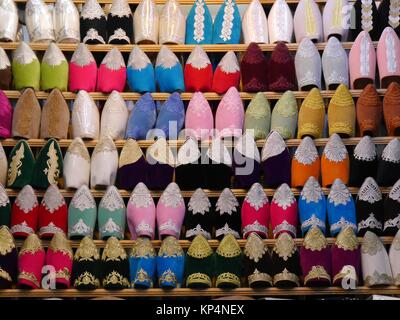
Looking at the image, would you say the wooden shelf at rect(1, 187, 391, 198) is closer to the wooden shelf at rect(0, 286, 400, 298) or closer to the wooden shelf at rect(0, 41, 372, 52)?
the wooden shelf at rect(0, 286, 400, 298)

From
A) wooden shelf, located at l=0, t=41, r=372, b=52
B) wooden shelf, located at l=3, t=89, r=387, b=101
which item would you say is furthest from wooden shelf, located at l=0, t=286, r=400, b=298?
wooden shelf, located at l=0, t=41, r=372, b=52

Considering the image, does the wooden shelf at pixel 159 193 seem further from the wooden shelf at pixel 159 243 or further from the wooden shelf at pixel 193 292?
the wooden shelf at pixel 193 292

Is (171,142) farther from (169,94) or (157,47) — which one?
(157,47)

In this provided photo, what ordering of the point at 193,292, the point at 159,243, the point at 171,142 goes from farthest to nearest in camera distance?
the point at 171,142 → the point at 159,243 → the point at 193,292

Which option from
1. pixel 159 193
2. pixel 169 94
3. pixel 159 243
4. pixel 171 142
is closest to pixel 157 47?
pixel 169 94

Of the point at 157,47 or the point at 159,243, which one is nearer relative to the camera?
the point at 159,243

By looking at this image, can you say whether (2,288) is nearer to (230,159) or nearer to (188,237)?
(188,237)

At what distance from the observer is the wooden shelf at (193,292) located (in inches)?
147

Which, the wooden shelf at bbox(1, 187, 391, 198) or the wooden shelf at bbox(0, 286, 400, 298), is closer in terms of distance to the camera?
the wooden shelf at bbox(0, 286, 400, 298)

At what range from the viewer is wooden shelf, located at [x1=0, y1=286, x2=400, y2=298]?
373 cm

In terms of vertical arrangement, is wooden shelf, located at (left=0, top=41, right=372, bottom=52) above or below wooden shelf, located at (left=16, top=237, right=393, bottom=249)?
above

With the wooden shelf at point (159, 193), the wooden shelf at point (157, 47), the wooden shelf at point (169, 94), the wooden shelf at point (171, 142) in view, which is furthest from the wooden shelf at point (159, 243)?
the wooden shelf at point (157, 47)

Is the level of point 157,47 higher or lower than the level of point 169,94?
higher

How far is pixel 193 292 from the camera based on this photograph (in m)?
3.75
